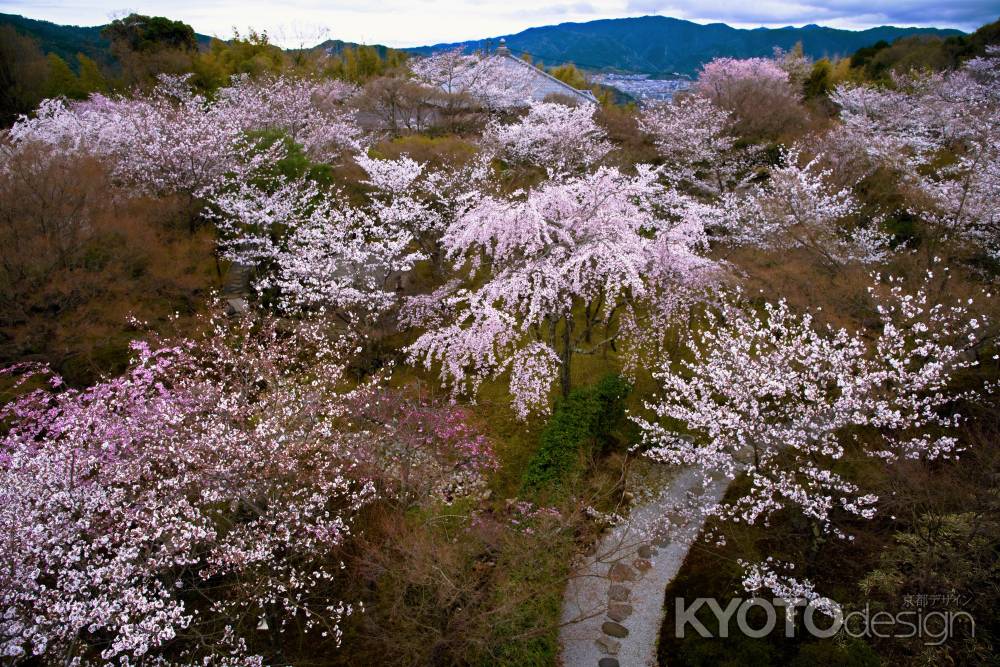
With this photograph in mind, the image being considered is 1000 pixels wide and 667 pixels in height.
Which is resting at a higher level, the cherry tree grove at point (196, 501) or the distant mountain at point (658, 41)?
the distant mountain at point (658, 41)

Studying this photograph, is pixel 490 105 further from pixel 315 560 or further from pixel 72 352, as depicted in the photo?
pixel 315 560

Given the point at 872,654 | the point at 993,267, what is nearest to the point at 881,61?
the point at 993,267

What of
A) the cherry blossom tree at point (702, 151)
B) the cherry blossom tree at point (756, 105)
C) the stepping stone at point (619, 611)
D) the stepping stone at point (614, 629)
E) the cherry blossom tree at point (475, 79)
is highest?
the cherry blossom tree at point (475, 79)

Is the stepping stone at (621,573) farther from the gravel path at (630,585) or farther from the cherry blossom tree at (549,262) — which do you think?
the cherry blossom tree at (549,262)

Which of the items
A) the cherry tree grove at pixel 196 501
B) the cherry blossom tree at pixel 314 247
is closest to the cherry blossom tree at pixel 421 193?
the cherry blossom tree at pixel 314 247

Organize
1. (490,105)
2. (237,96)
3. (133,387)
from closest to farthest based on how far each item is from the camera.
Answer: (133,387)
(237,96)
(490,105)

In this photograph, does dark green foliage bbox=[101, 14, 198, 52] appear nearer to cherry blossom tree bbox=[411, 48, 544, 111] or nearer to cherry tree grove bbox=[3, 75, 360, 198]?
cherry tree grove bbox=[3, 75, 360, 198]

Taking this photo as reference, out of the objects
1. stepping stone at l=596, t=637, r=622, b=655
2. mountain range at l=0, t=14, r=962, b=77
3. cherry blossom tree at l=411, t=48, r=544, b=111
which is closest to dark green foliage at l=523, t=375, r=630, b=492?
stepping stone at l=596, t=637, r=622, b=655
